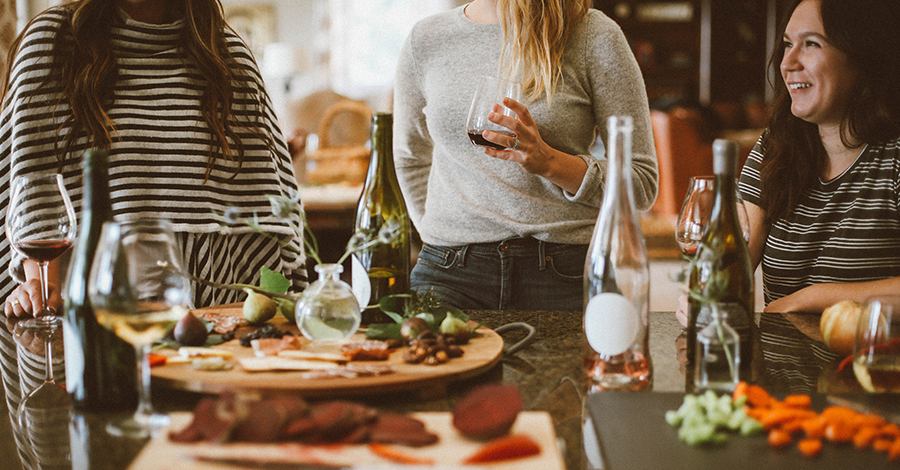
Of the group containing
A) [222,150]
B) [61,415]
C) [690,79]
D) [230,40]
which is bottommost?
[61,415]

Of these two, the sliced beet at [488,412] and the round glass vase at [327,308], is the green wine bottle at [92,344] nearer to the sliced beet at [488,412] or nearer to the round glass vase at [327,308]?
the round glass vase at [327,308]

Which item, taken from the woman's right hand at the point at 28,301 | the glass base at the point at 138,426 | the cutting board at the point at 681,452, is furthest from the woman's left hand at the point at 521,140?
the woman's right hand at the point at 28,301

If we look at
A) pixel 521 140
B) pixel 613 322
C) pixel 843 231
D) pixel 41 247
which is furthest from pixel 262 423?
pixel 843 231

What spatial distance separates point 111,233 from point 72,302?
0.13 meters

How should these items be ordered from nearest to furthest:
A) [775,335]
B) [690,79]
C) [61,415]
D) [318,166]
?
[61,415]
[775,335]
[318,166]
[690,79]

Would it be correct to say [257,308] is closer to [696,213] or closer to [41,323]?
[41,323]

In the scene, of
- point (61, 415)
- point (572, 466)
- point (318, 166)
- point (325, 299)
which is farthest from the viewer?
point (318, 166)

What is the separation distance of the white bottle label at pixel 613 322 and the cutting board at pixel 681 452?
101 mm

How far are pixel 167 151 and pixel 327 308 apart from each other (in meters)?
0.75

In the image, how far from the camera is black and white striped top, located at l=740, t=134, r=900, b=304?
54.2 inches

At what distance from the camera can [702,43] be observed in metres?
9.41

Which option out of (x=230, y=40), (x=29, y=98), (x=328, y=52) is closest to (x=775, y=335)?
(x=230, y=40)

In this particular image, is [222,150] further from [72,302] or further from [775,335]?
[775,335]

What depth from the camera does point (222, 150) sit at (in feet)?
4.80
